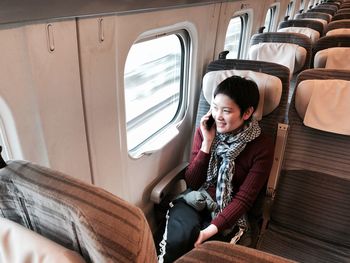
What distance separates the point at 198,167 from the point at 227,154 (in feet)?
0.59

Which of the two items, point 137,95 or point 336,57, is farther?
point 336,57

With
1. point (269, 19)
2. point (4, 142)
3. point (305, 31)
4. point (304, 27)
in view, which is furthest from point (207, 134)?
point (269, 19)

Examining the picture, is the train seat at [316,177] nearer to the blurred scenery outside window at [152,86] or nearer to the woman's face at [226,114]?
the woman's face at [226,114]

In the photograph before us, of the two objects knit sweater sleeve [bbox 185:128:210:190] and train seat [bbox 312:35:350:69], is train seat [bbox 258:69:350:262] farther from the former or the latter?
train seat [bbox 312:35:350:69]

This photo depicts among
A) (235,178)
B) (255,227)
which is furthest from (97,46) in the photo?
(255,227)

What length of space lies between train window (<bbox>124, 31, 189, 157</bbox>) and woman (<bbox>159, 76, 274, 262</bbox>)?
38cm

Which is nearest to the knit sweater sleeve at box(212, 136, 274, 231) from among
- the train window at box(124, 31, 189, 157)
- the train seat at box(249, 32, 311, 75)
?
the train window at box(124, 31, 189, 157)

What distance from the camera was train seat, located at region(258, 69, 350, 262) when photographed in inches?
51.3

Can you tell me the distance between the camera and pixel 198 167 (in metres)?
1.52

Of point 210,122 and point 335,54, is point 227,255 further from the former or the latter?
point 335,54

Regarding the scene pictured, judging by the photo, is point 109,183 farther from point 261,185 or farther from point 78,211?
point 78,211

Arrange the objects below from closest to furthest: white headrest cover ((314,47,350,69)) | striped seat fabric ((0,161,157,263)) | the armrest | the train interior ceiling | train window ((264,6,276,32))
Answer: striped seat fabric ((0,161,157,263)), the train interior ceiling, the armrest, white headrest cover ((314,47,350,69)), train window ((264,6,276,32))

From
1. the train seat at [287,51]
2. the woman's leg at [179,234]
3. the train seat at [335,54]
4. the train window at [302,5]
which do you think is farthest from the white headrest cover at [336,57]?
the train window at [302,5]

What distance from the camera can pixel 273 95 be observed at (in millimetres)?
1473
